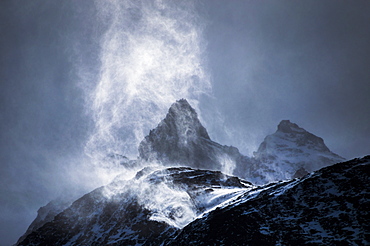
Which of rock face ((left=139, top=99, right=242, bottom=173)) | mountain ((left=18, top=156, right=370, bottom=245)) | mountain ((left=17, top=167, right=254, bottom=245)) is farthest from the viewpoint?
rock face ((left=139, top=99, right=242, bottom=173))

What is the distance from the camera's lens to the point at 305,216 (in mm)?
37062

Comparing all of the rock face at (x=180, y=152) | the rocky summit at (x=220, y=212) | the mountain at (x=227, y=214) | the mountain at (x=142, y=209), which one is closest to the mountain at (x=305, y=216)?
the mountain at (x=227, y=214)

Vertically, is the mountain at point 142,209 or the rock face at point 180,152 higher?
the rock face at point 180,152

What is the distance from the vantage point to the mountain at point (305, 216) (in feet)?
104

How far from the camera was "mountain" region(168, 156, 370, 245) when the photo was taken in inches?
1244

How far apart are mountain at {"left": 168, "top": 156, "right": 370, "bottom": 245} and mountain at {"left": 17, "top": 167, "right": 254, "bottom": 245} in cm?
2090

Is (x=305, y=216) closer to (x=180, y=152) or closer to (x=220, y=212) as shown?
(x=220, y=212)

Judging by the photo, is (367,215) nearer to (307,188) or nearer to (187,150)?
(307,188)

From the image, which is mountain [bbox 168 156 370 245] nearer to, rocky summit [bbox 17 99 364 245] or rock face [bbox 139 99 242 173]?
rocky summit [bbox 17 99 364 245]

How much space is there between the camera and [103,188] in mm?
112875

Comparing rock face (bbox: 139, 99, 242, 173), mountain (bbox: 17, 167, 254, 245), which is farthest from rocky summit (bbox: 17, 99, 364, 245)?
rock face (bbox: 139, 99, 242, 173)

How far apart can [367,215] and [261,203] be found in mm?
18576

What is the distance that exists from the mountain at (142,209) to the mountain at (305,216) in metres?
20.9

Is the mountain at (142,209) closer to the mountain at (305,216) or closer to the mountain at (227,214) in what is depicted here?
the mountain at (227,214)
